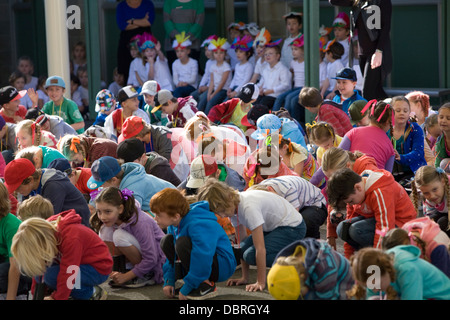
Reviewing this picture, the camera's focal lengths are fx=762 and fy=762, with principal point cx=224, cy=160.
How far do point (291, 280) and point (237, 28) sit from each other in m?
7.37

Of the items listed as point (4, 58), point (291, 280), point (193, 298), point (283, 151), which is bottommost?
point (193, 298)

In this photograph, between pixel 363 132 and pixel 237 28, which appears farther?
pixel 237 28

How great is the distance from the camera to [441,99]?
883 centimetres

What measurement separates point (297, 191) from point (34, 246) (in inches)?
69.1

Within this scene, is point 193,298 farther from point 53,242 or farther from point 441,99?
point 441,99

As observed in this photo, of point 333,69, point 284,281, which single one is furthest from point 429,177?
point 333,69

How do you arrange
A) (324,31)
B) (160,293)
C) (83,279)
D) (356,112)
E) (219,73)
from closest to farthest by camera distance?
(83,279), (160,293), (356,112), (324,31), (219,73)

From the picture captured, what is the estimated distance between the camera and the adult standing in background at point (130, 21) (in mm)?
10648

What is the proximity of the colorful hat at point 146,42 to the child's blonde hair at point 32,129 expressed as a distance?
440 cm

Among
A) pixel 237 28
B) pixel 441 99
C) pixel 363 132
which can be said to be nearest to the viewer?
pixel 363 132

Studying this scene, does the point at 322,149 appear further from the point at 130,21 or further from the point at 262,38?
the point at 130,21

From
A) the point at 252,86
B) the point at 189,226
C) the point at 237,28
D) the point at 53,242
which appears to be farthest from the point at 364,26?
the point at 53,242

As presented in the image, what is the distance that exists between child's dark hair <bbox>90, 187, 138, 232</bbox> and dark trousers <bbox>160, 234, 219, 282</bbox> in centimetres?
26

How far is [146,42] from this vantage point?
10.3m
